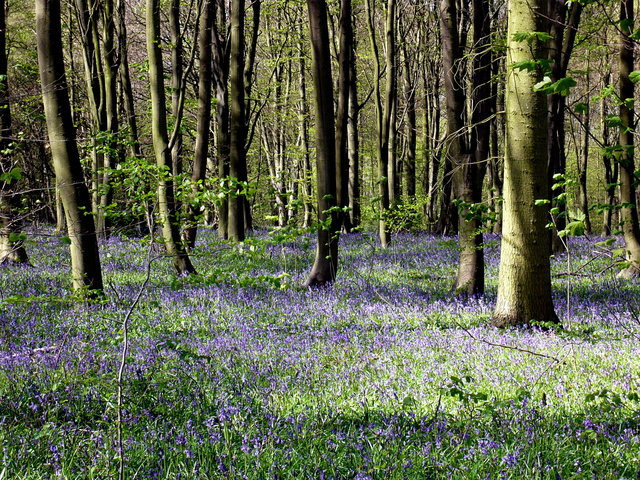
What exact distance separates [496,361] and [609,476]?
2398mm

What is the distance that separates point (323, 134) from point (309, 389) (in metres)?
6.15

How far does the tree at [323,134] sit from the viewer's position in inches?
375

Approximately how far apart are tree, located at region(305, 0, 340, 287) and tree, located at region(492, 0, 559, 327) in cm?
366

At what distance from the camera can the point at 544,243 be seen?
6473mm

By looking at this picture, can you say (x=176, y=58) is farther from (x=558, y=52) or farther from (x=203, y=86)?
(x=558, y=52)

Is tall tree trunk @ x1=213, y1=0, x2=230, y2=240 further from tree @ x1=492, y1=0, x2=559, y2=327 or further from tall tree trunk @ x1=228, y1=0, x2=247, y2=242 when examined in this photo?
tree @ x1=492, y1=0, x2=559, y2=327

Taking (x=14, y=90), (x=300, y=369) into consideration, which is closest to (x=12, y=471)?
(x=300, y=369)

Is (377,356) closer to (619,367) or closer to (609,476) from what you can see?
(619,367)

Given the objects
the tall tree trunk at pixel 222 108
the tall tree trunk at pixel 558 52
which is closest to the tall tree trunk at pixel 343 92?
the tall tree trunk at pixel 558 52

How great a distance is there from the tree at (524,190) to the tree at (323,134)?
144 inches

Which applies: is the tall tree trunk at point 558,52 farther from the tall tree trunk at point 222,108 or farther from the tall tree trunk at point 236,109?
the tall tree trunk at point 222,108

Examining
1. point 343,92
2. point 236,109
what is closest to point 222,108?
point 236,109

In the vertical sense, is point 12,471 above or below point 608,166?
below

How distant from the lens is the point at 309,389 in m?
4.62
